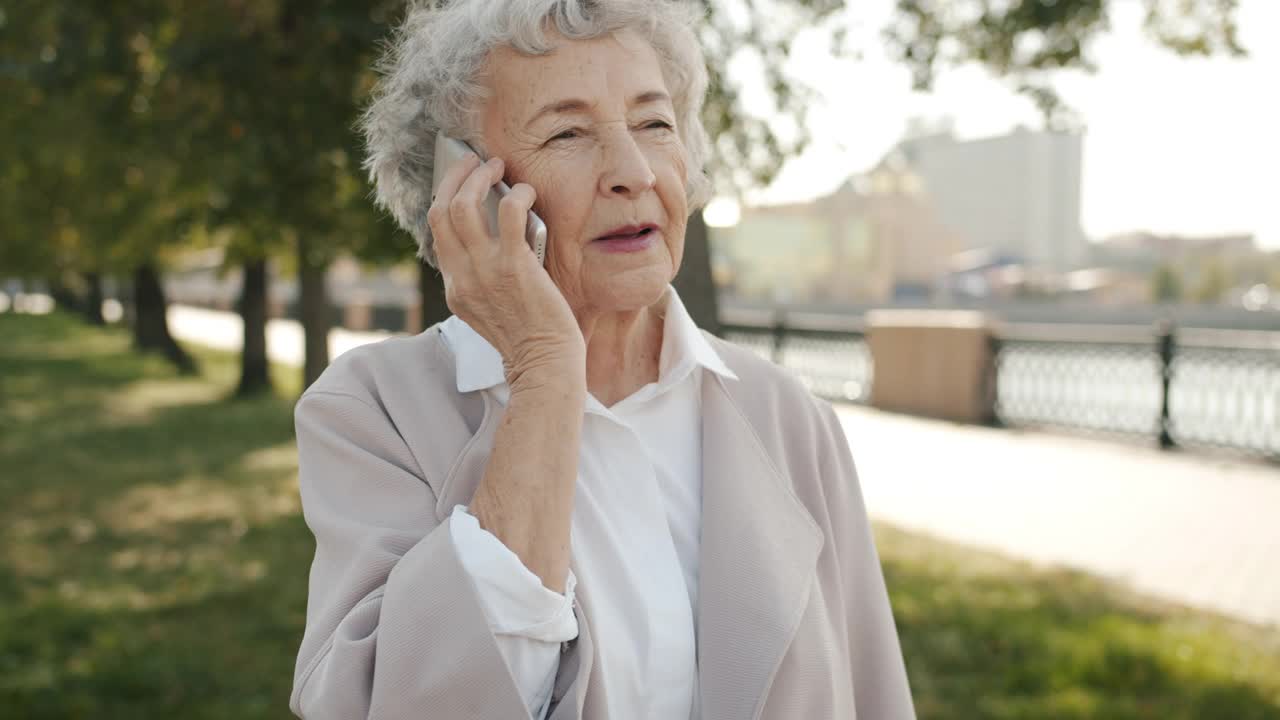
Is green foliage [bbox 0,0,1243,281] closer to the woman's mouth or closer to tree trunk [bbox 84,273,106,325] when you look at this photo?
the woman's mouth

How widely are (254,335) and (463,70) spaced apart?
16.2 meters

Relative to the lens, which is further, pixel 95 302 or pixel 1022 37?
pixel 95 302

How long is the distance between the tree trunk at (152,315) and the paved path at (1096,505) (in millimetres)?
16295

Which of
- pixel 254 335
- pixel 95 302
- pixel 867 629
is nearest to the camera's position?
pixel 867 629

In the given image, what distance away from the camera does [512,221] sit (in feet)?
5.46

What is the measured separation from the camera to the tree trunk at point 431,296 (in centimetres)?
404

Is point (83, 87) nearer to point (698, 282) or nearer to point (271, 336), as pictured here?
point (698, 282)

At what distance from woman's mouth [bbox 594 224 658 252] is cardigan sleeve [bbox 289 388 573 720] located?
0.46 meters

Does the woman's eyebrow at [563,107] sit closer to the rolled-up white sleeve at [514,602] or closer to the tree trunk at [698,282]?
the rolled-up white sleeve at [514,602]

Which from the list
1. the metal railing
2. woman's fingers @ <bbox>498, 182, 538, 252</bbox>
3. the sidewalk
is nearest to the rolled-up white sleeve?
woman's fingers @ <bbox>498, 182, 538, 252</bbox>

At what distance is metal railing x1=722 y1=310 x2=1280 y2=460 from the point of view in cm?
1134

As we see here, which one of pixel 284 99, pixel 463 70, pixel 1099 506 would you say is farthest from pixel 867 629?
pixel 1099 506

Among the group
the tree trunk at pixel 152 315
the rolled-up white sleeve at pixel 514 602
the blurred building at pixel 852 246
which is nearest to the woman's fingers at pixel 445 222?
the rolled-up white sleeve at pixel 514 602

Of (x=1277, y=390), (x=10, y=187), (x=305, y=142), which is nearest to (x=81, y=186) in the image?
(x=10, y=187)
